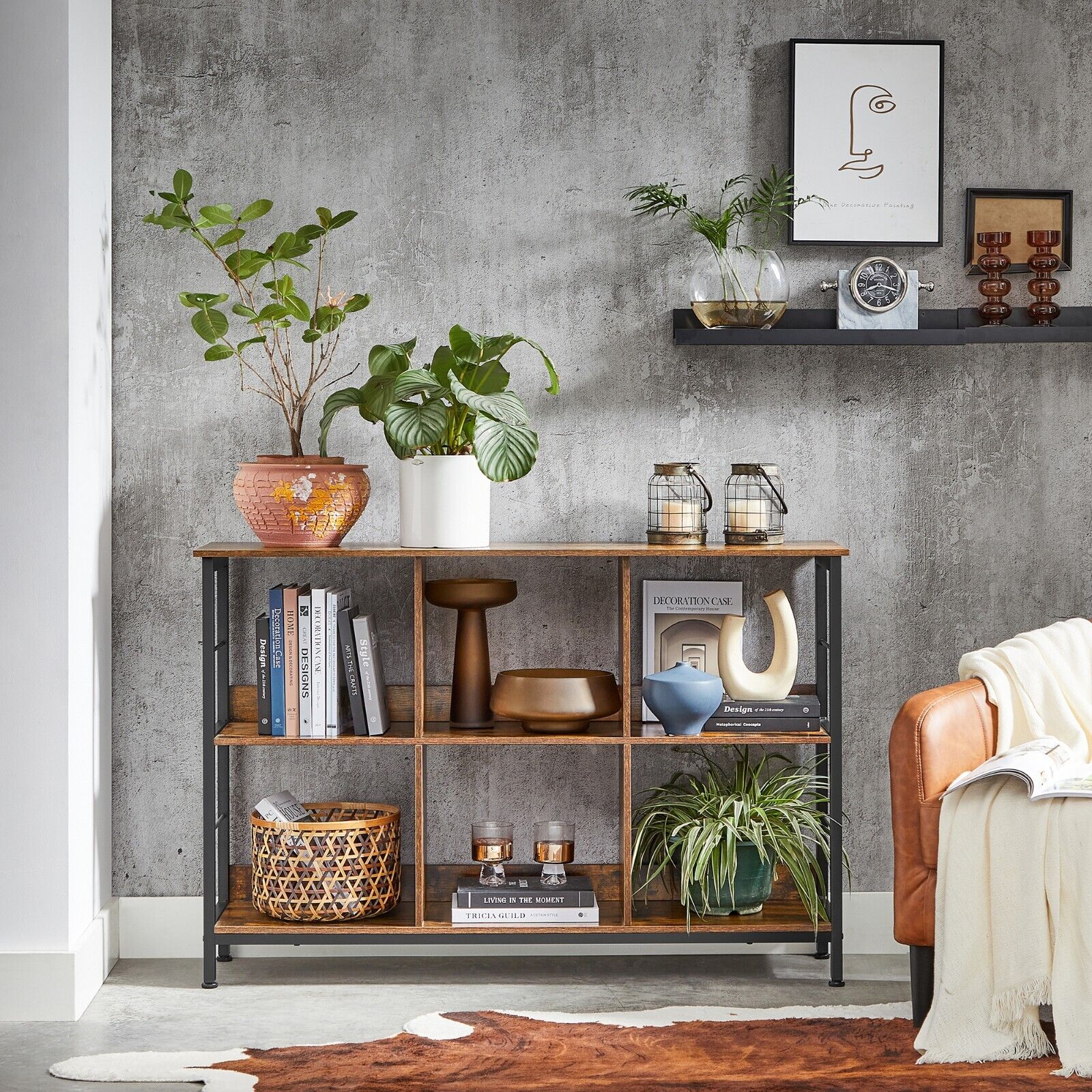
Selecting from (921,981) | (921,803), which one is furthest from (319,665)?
(921,981)

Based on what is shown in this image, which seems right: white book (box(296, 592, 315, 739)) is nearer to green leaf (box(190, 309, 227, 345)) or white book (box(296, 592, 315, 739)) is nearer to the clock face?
green leaf (box(190, 309, 227, 345))

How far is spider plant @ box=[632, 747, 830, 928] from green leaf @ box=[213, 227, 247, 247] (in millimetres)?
1625

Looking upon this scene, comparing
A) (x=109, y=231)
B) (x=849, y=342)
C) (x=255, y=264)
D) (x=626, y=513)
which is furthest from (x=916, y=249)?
(x=109, y=231)

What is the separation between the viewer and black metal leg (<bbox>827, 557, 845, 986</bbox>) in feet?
9.00

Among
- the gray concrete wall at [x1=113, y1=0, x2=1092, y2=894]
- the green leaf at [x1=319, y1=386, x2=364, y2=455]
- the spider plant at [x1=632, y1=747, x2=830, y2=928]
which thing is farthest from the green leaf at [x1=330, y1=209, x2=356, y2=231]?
the spider plant at [x1=632, y1=747, x2=830, y2=928]

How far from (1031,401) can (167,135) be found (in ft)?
7.44

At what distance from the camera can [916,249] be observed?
3062 mm

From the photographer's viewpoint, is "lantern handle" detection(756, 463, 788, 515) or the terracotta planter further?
"lantern handle" detection(756, 463, 788, 515)

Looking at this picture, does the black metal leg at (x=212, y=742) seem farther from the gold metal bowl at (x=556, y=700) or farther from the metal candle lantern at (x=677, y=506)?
the metal candle lantern at (x=677, y=506)

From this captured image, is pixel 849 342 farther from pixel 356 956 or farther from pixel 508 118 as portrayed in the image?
pixel 356 956

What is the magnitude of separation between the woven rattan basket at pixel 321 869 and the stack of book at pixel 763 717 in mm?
831

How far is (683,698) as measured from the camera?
2689 mm

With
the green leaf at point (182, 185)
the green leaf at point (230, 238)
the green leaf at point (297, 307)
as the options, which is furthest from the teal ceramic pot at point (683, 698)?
the green leaf at point (182, 185)

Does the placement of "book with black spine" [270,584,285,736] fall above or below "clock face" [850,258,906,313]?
below
